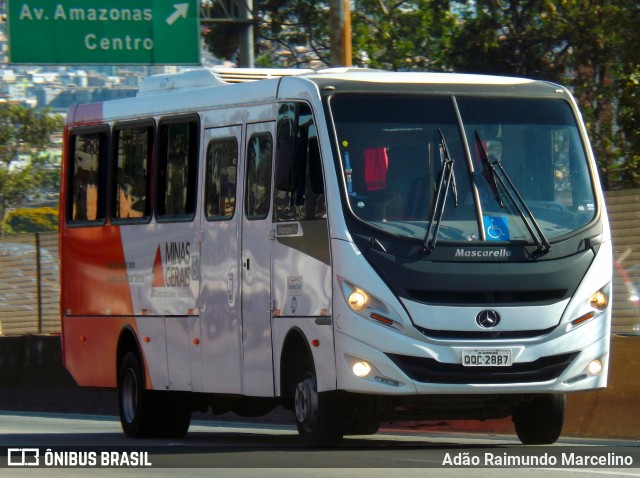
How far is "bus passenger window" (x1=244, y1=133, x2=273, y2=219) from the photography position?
1355 cm

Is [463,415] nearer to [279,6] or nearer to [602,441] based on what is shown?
[602,441]

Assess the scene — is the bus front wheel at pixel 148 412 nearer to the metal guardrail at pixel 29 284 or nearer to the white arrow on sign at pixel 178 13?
the metal guardrail at pixel 29 284

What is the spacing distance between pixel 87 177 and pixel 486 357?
21.8ft

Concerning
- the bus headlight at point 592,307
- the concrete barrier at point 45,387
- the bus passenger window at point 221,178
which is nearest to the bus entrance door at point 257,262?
the bus passenger window at point 221,178

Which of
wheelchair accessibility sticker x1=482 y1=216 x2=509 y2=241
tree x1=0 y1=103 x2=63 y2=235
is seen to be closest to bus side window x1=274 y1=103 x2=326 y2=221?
wheelchair accessibility sticker x1=482 y1=216 x2=509 y2=241

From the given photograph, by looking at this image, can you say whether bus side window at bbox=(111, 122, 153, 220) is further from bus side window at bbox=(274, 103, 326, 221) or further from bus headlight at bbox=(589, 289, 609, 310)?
bus headlight at bbox=(589, 289, 609, 310)

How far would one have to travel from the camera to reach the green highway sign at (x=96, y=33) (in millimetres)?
25484

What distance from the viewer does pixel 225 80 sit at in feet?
50.8

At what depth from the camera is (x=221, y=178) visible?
14469 mm

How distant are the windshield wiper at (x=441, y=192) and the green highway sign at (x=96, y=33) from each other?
1346 cm

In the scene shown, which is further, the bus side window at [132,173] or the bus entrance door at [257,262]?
the bus side window at [132,173]

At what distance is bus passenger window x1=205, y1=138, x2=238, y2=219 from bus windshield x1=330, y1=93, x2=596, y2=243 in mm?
1781

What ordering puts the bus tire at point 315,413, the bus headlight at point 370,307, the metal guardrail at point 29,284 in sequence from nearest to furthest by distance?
1. the bus headlight at point 370,307
2. the bus tire at point 315,413
3. the metal guardrail at point 29,284

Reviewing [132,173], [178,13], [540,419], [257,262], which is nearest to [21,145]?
[178,13]
